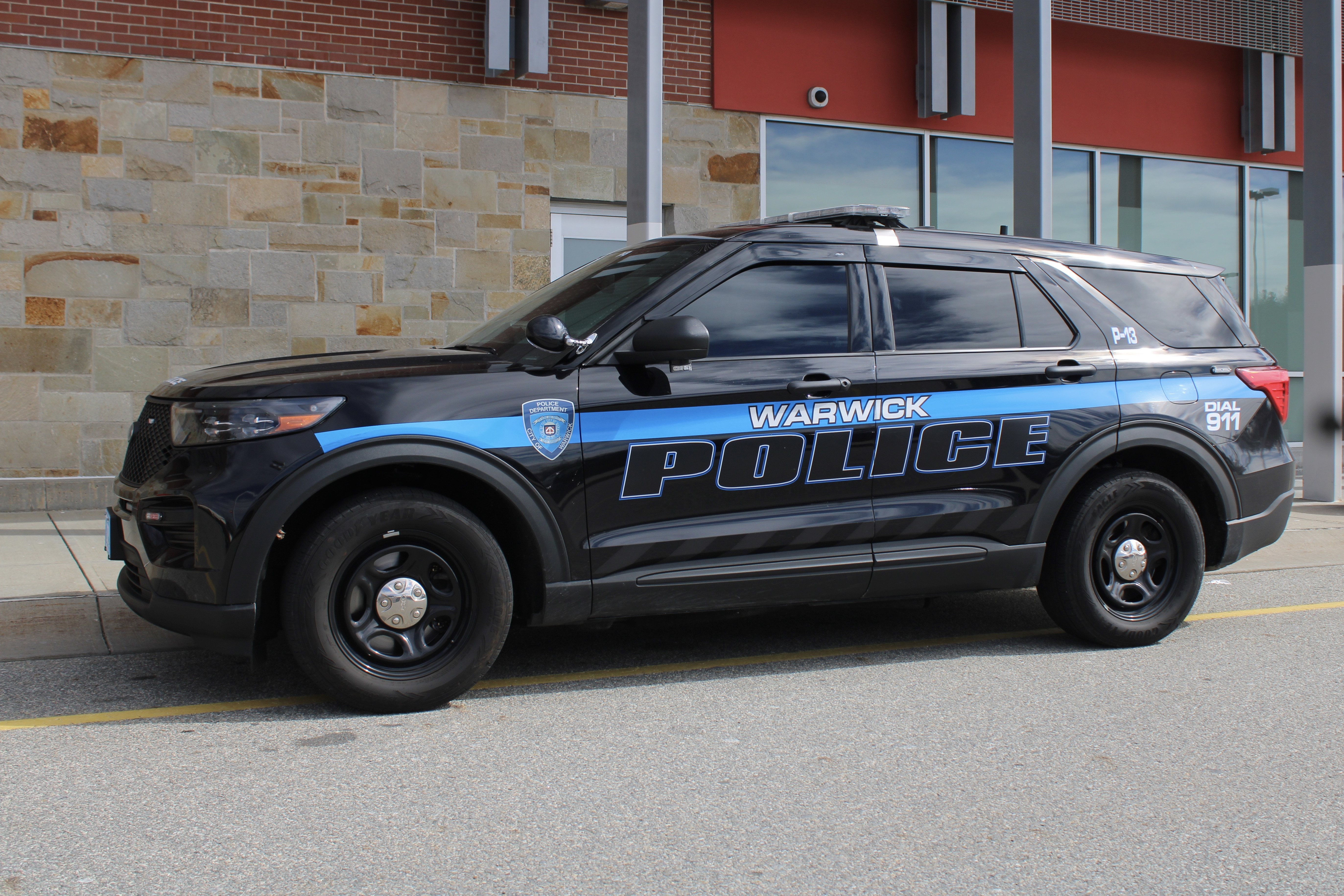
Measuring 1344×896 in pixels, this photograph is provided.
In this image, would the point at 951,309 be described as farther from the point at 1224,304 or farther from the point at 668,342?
the point at 1224,304

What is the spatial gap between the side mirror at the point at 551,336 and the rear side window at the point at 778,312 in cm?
49

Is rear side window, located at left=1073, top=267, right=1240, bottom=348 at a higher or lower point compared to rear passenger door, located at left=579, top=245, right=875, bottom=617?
higher

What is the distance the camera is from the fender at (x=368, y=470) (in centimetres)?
430

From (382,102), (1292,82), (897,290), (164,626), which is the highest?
(1292,82)

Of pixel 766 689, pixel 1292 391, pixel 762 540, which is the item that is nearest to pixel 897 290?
pixel 762 540

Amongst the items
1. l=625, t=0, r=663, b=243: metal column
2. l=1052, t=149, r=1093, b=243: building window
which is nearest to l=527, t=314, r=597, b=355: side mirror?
l=625, t=0, r=663, b=243: metal column

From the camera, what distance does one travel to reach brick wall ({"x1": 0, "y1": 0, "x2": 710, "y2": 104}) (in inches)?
387

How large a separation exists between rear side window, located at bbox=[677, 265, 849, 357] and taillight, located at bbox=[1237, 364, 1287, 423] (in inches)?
87.4

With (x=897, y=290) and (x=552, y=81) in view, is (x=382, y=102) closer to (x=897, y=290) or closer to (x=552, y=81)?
(x=552, y=81)

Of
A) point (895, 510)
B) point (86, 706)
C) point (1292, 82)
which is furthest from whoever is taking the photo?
point (1292, 82)

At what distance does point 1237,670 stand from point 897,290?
2.23 meters

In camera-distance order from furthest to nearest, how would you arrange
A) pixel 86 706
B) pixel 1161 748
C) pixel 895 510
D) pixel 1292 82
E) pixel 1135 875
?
pixel 1292 82 < pixel 895 510 < pixel 86 706 < pixel 1161 748 < pixel 1135 875

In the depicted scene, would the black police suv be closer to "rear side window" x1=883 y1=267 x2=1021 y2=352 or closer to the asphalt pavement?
"rear side window" x1=883 y1=267 x2=1021 y2=352

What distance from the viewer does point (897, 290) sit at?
5387 mm
